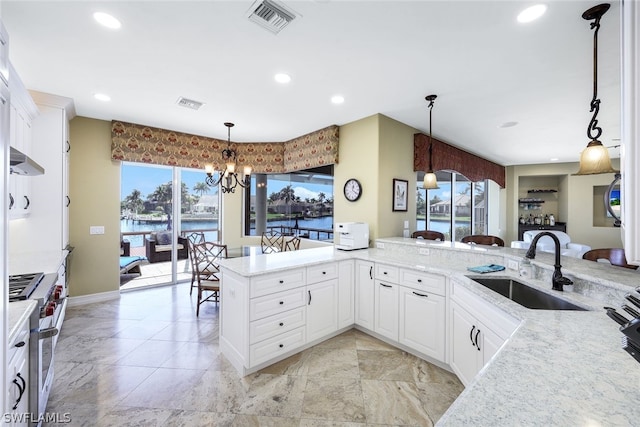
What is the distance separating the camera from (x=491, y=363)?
993 mm

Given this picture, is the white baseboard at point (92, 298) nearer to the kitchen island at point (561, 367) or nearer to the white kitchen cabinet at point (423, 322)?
the white kitchen cabinet at point (423, 322)

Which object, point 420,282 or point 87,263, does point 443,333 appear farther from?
point 87,263

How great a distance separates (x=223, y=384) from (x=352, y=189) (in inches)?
111

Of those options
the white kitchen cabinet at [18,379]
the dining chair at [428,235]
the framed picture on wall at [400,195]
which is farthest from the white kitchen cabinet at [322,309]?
the white kitchen cabinet at [18,379]

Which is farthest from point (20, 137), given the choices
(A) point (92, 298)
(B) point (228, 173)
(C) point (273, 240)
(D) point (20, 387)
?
(C) point (273, 240)

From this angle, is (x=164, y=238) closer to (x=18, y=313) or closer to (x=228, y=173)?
(x=228, y=173)

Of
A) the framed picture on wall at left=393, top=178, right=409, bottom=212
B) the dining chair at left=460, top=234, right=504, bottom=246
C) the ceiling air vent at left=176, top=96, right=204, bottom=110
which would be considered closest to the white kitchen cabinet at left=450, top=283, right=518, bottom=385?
the framed picture on wall at left=393, top=178, right=409, bottom=212

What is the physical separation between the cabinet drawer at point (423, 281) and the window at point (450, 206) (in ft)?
8.68

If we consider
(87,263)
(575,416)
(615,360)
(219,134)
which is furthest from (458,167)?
(87,263)

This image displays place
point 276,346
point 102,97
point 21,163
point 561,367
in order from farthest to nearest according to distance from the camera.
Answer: point 102,97
point 276,346
point 21,163
point 561,367

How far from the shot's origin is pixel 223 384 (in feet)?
7.47

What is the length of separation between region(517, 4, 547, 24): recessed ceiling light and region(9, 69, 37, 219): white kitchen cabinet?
13.0ft

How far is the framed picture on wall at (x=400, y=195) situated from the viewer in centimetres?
398

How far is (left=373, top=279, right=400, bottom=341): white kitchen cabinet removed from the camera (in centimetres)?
283
